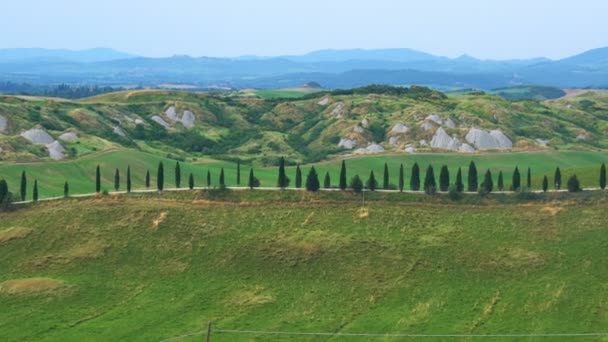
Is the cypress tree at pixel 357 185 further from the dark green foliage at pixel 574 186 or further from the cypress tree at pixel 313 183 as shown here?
the dark green foliage at pixel 574 186

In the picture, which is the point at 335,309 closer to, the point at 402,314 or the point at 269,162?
the point at 402,314

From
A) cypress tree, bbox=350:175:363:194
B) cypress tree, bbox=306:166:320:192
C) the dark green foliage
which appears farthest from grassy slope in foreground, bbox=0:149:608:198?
cypress tree, bbox=306:166:320:192

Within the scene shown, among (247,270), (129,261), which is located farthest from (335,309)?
(129,261)

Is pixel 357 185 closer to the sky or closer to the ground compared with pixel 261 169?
closer to the sky

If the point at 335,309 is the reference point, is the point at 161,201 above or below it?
above

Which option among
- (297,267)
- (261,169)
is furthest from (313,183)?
(261,169)

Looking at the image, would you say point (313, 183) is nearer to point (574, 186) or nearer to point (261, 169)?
point (574, 186)

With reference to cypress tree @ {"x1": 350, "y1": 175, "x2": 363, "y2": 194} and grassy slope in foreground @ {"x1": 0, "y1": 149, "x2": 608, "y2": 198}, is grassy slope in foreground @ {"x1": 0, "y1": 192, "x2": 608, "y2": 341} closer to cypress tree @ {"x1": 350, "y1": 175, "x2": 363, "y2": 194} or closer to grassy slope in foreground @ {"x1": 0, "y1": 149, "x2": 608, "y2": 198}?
cypress tree @ {"x1": 350, "y1": 175, "x2": 363, "y2": 194}
